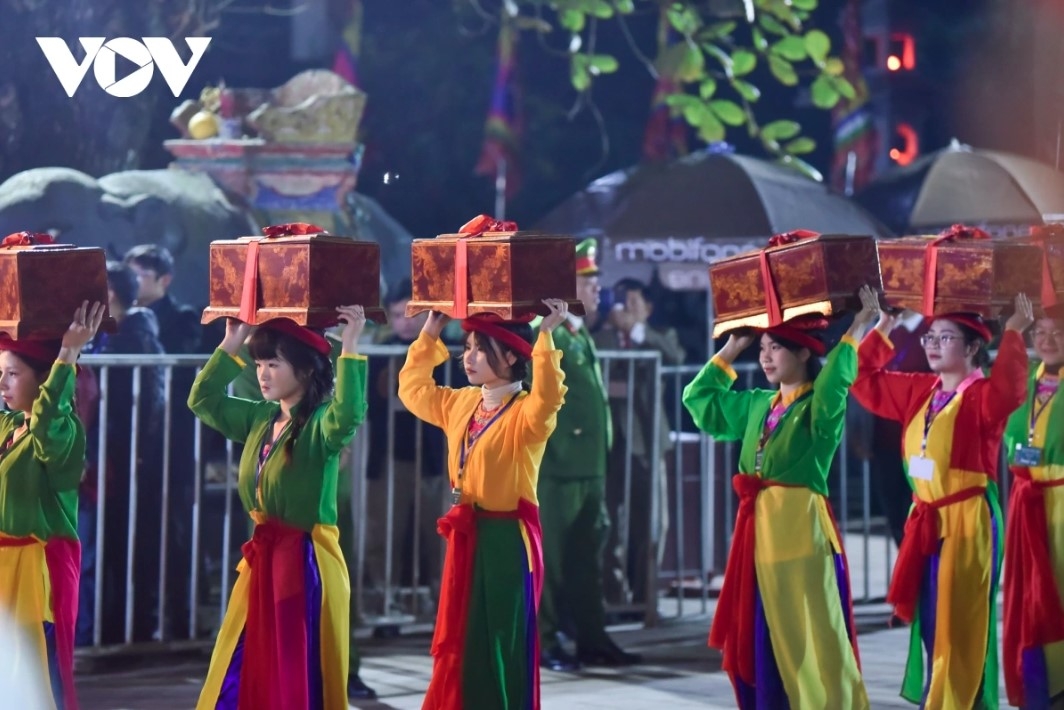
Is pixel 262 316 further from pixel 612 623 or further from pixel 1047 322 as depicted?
pixel 612 623

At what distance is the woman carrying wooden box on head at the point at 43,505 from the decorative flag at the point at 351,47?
412 cm

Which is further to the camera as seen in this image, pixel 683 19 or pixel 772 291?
pixel 683 19

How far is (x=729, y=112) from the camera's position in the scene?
10.0 m

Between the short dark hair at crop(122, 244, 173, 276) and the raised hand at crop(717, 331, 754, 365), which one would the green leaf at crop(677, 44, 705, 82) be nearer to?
the short dark hair at crop(122, 244, 173, 276)

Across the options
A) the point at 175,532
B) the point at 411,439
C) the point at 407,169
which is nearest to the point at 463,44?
the point at 407,169

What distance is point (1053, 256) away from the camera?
576 centimetres

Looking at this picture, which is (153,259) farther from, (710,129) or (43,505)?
(710,129)

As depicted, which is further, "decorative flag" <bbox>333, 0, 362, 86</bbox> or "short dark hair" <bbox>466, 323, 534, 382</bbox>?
"decorative flag" <bbox>333, 0, 362, 86</bbox>

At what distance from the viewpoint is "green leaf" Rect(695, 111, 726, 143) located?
996 cm

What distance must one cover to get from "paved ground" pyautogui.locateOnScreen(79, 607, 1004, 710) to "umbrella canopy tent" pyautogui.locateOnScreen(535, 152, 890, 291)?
7.68 ft

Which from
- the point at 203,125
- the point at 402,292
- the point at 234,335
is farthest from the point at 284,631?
the point at 203,125

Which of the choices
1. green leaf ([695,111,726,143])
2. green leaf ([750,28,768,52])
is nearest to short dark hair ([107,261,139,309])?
green leaf ([695,111,726,143])

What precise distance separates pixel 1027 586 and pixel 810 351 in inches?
46.8

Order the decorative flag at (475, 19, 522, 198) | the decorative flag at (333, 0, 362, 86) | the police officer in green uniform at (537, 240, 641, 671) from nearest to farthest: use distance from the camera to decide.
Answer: the police officer in green uniform at (537, 240, 641, 671)
the decorative flag at (333, 0, 362, 86)
the decorative flag at (475, 19, 522, 198)
